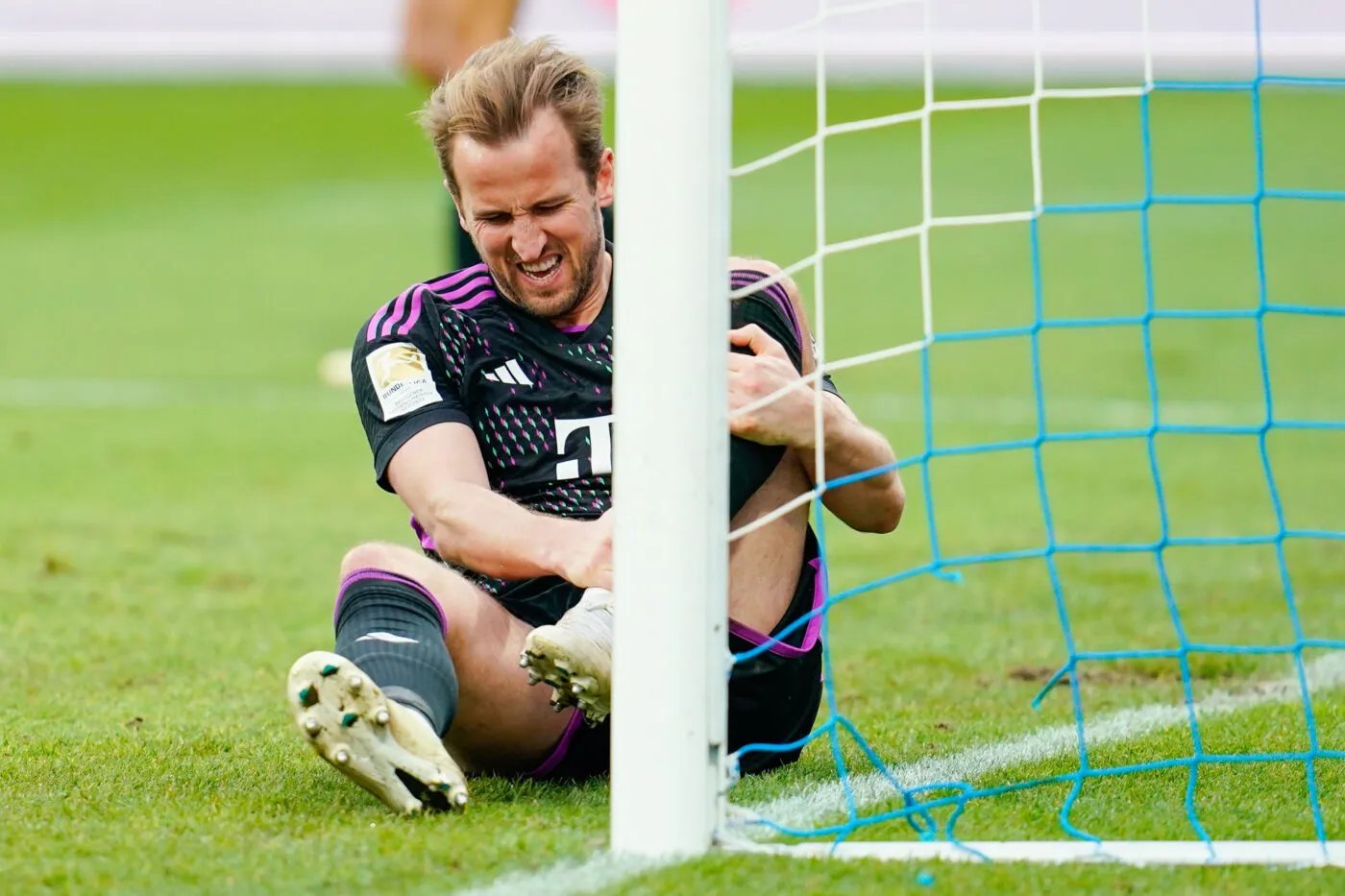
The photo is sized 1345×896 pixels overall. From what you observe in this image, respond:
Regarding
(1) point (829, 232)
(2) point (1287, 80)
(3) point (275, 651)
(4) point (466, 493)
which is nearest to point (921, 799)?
(4) point (466, 493)

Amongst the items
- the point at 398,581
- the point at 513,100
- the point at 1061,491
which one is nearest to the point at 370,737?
the point at 398,581

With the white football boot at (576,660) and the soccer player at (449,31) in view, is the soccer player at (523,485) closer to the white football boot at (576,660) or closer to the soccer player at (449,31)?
the white football boot at (576,660)

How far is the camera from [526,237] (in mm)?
2795

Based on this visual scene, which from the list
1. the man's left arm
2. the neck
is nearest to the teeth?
the neck

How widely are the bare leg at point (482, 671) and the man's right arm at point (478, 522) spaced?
0.06 meters

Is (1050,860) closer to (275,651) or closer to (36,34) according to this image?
(275,651)

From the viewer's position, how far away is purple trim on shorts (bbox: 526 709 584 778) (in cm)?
267

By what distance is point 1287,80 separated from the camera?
2559 millimetres

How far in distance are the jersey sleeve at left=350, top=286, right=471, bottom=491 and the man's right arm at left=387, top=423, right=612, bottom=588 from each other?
0.03 meters

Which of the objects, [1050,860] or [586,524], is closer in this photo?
[1050,860]

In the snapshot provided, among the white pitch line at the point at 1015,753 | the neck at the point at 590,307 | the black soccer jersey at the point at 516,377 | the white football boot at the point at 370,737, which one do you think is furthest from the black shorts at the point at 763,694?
the neck at the point at 590,307

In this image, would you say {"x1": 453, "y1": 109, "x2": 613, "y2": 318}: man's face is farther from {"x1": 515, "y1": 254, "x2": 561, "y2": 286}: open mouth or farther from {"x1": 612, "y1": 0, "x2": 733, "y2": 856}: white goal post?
{"x1": 612, "y1": 0, "x2": 733, "y2": 856}: white goal post

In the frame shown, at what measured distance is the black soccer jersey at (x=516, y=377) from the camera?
2848 mm

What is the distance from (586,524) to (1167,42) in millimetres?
17192
